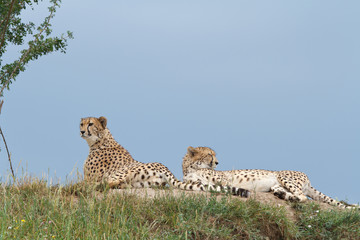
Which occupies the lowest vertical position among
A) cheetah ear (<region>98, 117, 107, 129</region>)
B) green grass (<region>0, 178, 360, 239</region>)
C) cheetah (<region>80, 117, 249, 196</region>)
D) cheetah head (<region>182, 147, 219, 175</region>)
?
green grass (<region>0, 178, 360, 239</region>)

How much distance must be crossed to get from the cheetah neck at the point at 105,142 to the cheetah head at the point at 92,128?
2.0 inches

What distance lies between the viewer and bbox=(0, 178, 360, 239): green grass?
15.2 feet

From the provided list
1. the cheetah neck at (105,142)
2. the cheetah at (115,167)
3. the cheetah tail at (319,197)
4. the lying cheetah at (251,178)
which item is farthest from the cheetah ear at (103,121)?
the cheetah tail at (319,197)

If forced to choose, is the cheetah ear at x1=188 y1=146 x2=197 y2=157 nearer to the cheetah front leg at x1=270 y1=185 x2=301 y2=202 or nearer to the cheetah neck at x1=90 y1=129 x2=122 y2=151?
the cheetah neck at x1=90 y1=129 x2=122 y2=151

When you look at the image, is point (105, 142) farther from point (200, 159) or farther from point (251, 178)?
point (251, 178)

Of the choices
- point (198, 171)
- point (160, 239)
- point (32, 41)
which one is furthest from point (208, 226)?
point (32, 41)

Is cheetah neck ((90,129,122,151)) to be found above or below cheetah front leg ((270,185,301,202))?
above

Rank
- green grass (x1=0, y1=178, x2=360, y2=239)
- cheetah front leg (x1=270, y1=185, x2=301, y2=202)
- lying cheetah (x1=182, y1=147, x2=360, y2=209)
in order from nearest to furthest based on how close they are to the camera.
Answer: green grass (x1=0, y1=178, x2=360, y2=239), cheetah front leg (x1=270, y1=185, x2=301, y2=202), lying cheetah (x1=182, y1=147, x2=360, y2=209)

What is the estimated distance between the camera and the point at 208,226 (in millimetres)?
5410

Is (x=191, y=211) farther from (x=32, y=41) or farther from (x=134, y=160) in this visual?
(x=32, y=41)

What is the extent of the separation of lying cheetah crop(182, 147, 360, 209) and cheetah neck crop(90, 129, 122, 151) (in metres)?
1.38

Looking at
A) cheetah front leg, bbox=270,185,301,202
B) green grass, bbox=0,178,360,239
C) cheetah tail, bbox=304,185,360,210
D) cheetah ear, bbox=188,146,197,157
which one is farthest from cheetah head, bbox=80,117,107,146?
cheetah tail, bbox=304,185,360,210

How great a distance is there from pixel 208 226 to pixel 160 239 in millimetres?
828

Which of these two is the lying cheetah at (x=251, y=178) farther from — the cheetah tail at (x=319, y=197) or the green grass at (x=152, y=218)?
the green grass at (x=152, y=218)
